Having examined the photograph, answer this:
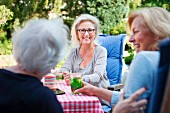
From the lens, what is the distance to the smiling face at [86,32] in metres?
3.60

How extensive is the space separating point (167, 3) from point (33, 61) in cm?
1386

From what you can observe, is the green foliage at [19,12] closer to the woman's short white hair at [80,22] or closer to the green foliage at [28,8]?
the green foliage at [28,8]

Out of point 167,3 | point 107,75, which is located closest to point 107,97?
point 107,75

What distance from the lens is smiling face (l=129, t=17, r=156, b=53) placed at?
167 centimetres

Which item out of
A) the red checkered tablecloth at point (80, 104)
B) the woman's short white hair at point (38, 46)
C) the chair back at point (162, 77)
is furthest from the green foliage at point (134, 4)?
the chair back at point (162, 77)

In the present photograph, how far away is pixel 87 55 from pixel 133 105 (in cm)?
204

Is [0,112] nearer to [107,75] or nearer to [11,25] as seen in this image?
[107,75]

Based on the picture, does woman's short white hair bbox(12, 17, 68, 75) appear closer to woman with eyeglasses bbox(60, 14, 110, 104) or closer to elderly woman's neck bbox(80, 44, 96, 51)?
woman with eyeglasses bbox(60, 14, 110, 104)

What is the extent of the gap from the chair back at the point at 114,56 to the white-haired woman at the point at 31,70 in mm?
2287

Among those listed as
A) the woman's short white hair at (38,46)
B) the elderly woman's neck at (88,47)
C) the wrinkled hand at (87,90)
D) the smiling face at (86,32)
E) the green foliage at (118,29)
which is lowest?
the green foliage at (118,29)

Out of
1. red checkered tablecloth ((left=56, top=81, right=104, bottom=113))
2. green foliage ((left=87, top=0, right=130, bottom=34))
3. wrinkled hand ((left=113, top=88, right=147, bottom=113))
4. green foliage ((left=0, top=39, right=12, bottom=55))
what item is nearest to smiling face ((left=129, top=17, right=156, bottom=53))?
wrinkled hand ((left=113, top=88, right=147, bottom=113))

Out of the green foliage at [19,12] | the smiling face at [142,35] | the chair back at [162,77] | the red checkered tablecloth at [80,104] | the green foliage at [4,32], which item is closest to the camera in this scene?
the chair back at [162,77]

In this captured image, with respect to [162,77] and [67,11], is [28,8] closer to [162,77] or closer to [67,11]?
[67,11]

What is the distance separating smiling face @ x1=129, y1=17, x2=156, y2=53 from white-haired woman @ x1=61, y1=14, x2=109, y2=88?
5.17ft
